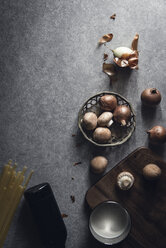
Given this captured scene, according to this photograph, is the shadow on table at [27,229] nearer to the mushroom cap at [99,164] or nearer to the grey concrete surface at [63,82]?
the grey concrete surface at [63,82]

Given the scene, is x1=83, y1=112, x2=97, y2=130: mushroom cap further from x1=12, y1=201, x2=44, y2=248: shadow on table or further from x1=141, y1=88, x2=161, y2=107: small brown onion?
x1=12, y1=201, x2=44, y2=248: shadow on table

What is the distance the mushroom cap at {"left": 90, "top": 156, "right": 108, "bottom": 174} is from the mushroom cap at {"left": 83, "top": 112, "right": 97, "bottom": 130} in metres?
0.14

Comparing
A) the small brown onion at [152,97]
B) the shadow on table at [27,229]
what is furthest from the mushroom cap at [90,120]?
the shadow on table at [27,229]

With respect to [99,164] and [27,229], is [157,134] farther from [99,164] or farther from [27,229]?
[27,229]

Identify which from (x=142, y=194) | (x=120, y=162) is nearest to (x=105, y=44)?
(x=120, y=162)

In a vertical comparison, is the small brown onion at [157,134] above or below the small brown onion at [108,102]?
below

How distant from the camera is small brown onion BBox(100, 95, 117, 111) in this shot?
1.23 meters

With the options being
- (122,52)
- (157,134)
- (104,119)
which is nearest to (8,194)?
(104,119)

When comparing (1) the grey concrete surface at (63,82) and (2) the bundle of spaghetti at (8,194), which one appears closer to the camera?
(2) the bundle of spaghetti at (8,194)

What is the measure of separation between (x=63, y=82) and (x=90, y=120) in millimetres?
247

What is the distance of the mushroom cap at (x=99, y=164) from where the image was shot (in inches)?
48.8

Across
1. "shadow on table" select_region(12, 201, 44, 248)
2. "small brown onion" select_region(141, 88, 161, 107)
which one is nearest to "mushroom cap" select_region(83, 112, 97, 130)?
"small brown onion" select_region(141, 88, 161, 107)

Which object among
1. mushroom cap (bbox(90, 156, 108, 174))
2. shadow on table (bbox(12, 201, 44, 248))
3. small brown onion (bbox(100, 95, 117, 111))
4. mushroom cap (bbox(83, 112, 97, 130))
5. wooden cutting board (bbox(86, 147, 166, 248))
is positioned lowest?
shadow on table (bbox(12, 201, 44, 248))

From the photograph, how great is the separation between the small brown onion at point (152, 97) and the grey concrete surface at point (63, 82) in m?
0.06
